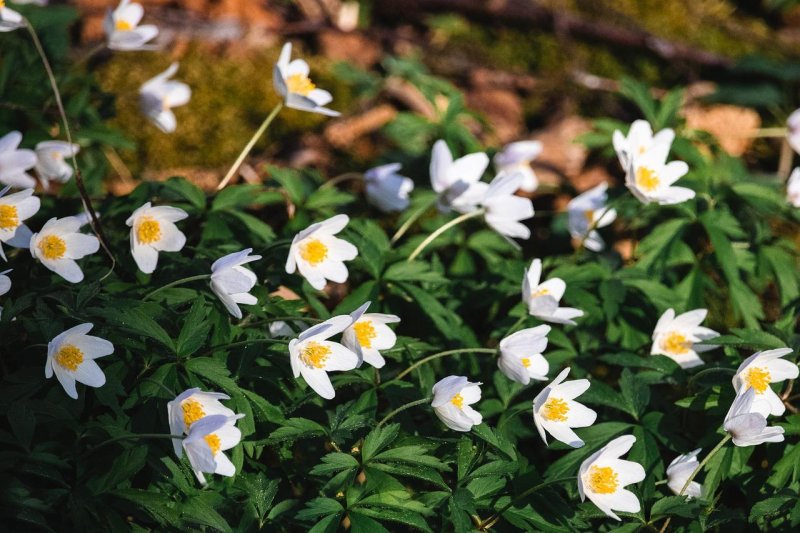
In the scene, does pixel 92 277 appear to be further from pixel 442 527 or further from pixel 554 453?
pixel 554 453

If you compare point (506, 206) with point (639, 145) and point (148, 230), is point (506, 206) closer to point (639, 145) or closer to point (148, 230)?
point (639, 145)

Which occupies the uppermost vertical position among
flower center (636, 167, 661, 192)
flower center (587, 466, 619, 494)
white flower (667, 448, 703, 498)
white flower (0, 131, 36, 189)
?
flower center (636, 167, 661, 192)

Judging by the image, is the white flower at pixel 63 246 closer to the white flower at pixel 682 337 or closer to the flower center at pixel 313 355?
the flower center at pixel 313 355

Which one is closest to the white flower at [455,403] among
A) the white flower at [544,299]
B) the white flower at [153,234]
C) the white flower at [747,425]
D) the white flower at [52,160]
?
the white flower at [544,299]

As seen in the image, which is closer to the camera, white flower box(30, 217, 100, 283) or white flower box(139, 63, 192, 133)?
white flower box(30, 217, 100, 283)

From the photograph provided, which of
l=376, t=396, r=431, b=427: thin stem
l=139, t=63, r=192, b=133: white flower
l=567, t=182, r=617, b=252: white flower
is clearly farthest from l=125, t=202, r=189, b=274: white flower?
l=567, t=182, r=617, b=252: white flower

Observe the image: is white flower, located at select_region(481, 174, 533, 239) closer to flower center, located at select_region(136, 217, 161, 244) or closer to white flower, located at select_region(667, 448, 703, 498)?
white flower, located at select_region(667, 448, 703, 498)
